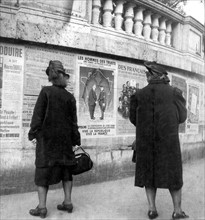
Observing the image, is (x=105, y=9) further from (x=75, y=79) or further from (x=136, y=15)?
(x=75, y=79)

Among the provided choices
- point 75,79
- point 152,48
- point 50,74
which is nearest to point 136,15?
point 152,48

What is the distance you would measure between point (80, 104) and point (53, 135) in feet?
5.17

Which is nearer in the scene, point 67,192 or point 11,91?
point 67,192

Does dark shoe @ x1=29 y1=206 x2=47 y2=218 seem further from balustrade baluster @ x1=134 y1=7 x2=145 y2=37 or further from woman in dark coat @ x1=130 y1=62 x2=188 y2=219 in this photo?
balustrade baluster @ x1=134 y1=7 x2=145 y2=37

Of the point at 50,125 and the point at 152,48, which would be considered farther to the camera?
the point at 152,48

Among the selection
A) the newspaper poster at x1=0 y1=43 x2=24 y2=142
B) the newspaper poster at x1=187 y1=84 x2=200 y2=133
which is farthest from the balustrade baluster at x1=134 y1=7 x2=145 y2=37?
the newspaper poster at x1=0 y1=43 x2=24 y2=142

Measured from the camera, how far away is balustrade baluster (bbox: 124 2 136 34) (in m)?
5.65

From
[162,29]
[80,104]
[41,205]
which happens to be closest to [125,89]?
[80,104]

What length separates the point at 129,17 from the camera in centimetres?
570

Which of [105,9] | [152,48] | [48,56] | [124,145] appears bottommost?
[124,145]

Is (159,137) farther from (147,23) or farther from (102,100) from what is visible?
(147,23)

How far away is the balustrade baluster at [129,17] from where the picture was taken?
565 centimetres

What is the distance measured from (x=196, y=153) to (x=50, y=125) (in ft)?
15.7

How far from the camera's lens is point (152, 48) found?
6012 mm
